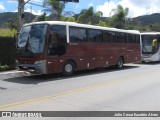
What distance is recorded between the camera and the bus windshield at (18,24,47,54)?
1597 centimetres

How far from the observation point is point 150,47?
98.1 ft

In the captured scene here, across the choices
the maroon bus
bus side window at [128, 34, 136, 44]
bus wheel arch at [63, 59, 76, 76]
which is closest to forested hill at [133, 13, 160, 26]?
bus side window at [128, 34, 136, 44]

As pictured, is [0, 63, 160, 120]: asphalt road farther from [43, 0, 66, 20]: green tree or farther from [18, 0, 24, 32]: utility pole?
[43, 0, 66, 20]: green tree

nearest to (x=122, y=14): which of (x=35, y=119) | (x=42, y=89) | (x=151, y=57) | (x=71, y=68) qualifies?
(x=151, y=57)

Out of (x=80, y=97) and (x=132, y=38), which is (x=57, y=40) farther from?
(x=132, y=38)

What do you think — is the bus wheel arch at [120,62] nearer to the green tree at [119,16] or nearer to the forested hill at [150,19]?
the green tree at [119,16]

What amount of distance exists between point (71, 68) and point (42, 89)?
5.30m

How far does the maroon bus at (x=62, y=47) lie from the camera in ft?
52.5

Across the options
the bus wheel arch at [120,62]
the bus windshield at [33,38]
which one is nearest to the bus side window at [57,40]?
the bus windshield at [33,38]

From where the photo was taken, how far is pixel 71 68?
17797 millimetres

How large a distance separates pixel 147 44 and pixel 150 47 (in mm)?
487

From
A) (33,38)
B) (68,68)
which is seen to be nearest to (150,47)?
(68,68)

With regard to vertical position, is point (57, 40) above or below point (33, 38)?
below

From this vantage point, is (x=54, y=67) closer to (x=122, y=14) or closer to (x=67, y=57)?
(x=67, y=57)
